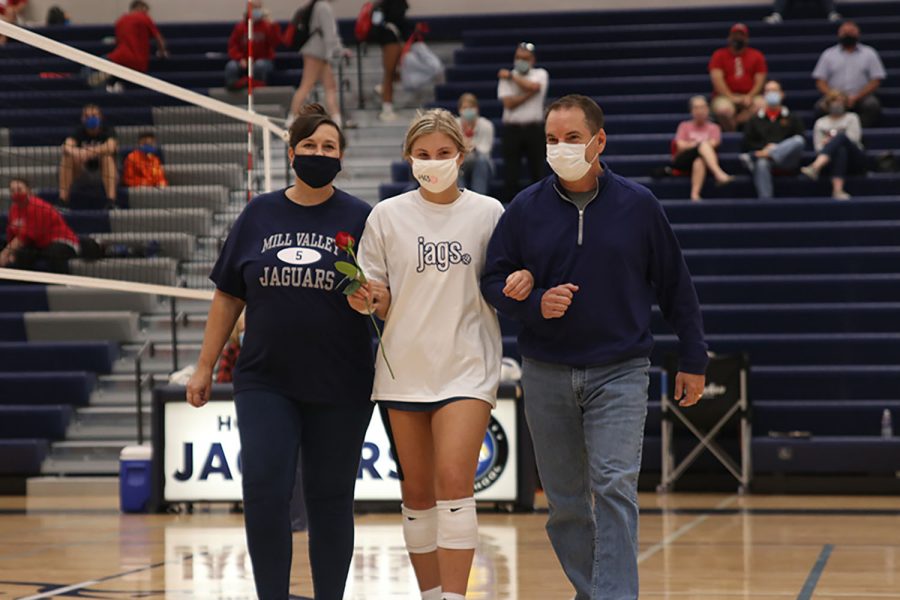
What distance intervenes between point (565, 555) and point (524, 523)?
4992 mm

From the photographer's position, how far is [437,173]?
5.28 m

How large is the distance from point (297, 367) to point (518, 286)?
0.81 meters

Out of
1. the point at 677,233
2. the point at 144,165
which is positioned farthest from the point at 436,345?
the point at 677,233

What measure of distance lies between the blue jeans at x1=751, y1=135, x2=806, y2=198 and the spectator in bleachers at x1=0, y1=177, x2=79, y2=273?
693 centimetres

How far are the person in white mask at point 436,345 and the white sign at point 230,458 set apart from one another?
556 centimetres

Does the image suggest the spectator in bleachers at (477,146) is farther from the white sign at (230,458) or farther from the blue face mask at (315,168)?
the blue face mask at (315,168)

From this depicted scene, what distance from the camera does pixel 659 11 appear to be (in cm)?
2028

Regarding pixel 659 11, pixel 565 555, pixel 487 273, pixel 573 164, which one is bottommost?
pixel 565 555

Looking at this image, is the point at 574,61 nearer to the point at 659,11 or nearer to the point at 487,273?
the point at 659,11

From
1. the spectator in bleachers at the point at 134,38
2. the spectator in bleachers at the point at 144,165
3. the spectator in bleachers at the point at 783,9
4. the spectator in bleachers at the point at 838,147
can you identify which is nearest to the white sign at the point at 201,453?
the spectator in bleachers at the point at 144,165

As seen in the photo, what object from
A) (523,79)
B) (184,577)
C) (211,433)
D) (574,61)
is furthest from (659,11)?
(184,577)

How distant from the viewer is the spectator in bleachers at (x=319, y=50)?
17344mm

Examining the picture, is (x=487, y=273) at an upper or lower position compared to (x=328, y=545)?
upper

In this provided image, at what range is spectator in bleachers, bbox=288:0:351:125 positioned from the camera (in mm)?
17344
